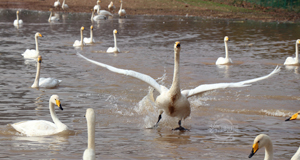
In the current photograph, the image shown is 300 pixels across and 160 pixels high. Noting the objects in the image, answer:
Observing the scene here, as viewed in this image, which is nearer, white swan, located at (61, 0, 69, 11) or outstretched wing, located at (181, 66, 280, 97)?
outstretched wing, located at (181, 66, 280, 97)

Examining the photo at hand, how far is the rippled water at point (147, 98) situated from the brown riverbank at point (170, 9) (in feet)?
35.1

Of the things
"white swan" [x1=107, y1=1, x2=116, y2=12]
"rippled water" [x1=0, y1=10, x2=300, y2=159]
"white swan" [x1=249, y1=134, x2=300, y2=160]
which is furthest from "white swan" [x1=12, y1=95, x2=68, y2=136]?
"white swan" [x1=107, y1=1, x2=116, y2=12]

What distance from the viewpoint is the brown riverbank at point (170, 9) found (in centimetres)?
3465

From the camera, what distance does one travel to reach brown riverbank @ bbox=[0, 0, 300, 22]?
34.6m

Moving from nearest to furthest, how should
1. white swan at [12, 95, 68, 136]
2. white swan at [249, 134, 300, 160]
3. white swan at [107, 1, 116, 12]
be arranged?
white swan at [249, 134, 300, 160] < white swan at [12, 95, 68, 136] < white swan at [107, 1, 116, 12]

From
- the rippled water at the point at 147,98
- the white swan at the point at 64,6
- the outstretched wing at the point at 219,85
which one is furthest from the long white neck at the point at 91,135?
the white swan at the point at 64,6

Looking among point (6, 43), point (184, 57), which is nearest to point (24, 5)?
point (6, 43)

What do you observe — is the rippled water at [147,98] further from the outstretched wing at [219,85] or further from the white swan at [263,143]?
the white swan at [263,143]

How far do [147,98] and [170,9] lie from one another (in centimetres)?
2899

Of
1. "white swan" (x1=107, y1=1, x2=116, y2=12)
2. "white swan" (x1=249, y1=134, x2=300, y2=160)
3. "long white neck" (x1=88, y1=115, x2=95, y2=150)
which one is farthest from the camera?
"white swan" (x1=107, y1=1, x2=116, y2=12)

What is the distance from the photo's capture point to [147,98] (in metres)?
9.91

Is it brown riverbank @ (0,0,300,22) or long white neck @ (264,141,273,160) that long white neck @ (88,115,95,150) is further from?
brown riverbank @ (0,0,300,22)

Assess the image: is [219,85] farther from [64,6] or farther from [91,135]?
[64,6]

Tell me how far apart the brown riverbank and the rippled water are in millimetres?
10713
